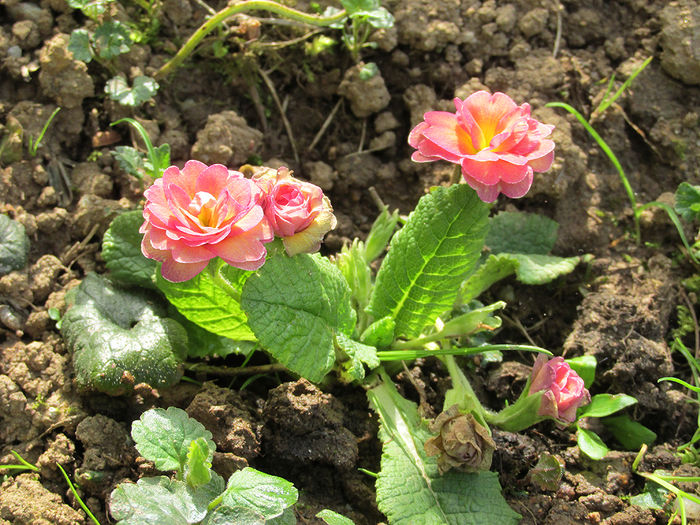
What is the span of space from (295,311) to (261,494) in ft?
1.78

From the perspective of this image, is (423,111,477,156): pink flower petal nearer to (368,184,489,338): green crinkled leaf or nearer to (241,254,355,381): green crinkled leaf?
(368,184,489,338): green crinkled leaf

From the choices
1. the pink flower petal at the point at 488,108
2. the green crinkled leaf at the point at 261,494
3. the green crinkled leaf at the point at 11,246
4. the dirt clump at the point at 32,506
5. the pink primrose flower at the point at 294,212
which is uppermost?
the pink flower petal at the point at 488,108

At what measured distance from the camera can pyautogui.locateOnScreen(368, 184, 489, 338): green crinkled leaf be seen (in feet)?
7.00

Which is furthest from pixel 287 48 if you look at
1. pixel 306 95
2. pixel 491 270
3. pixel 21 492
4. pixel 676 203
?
pixel 21 492

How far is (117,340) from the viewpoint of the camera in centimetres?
213

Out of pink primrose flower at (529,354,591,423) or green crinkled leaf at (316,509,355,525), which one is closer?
green crinkled leaf at (316,509,355,525)

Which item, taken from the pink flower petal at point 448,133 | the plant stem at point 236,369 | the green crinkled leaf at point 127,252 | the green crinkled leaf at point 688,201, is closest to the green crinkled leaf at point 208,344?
the plant stem at point 236,369

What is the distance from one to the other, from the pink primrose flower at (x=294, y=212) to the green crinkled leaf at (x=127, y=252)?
617mm

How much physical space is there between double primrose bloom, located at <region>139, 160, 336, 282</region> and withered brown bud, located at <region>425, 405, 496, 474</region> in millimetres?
712

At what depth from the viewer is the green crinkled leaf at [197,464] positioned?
1693mm

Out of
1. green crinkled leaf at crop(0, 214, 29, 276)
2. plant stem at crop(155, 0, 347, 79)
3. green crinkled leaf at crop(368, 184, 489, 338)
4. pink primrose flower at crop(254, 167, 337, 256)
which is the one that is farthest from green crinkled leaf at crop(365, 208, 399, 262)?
green crinkled leaf at crop(0, 214, 29, 276)

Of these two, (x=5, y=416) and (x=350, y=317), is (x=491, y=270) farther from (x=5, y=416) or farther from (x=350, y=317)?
(x=5, y=416)

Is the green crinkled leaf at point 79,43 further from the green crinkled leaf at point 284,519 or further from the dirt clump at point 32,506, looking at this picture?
the green crinkled leaf at point 284,519

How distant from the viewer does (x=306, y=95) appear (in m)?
3.12
